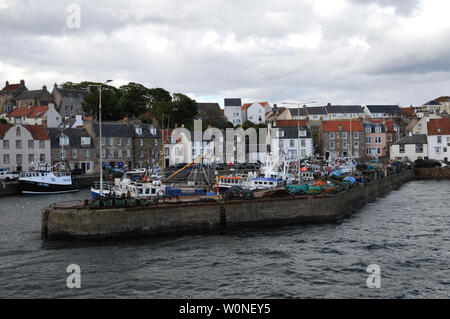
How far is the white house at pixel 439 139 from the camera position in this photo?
93.0 metres

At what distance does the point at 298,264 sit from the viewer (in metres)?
26.2

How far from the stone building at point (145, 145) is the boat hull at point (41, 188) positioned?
22808mm

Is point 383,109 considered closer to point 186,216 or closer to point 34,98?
point 34,98

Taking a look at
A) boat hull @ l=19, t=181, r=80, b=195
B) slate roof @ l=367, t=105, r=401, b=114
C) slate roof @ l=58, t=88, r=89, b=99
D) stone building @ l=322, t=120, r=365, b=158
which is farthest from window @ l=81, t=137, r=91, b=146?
slate roof @ l=367, t=105, r=401, b=114

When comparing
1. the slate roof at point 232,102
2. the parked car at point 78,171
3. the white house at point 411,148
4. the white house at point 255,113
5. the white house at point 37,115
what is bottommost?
the parked car at point 78,171

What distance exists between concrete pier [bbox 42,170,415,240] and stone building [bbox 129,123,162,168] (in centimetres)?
5011

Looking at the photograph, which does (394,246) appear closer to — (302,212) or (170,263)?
(302,212)

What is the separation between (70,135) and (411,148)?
71101 millimetres

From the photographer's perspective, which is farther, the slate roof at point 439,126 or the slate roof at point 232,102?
the slate roof at point 232,102

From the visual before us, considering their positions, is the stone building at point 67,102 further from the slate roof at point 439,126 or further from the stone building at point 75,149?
the slate roof at point 439,126

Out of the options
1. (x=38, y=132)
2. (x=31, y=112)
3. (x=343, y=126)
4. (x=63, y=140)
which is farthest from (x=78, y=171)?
Answer: (x=343, y=126)

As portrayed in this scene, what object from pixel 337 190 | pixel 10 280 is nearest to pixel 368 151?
pixel 337 190

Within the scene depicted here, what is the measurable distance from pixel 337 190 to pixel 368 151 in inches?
2728

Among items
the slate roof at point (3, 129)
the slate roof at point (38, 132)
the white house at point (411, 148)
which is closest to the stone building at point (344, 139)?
the white house at point (411, 148)
